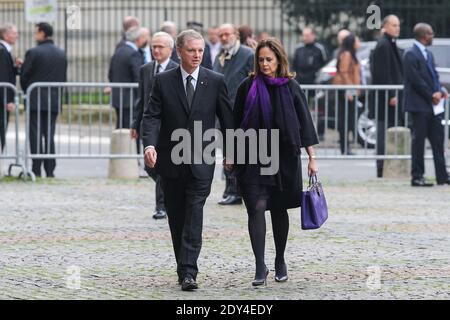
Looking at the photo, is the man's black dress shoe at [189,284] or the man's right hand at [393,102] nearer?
the man's black dress shoe at [189,284]

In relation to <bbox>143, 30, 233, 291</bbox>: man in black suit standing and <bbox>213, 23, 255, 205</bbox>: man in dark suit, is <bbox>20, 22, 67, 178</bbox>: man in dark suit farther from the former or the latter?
<bbox>143, 30, 233, 291</bbox>: man in black suit standing

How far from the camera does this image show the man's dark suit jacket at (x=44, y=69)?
1670 cm

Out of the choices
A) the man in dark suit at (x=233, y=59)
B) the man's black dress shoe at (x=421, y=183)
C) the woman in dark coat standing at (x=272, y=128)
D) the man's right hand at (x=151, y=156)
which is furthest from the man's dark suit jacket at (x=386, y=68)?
the man's right hand at (x=151, y=156)

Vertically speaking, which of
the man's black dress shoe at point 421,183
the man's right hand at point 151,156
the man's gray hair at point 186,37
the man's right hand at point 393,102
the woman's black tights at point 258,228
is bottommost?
the man's black dress shoe at point 421,183

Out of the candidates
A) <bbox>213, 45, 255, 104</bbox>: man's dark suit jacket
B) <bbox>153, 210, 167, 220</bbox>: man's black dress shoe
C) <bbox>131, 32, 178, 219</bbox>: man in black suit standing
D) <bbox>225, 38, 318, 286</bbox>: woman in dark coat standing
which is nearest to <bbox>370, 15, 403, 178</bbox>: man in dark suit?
<bbox>213, 45, 255, 104</bbox>: man's dark suit jacket

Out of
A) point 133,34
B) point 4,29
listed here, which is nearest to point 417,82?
point 133,34

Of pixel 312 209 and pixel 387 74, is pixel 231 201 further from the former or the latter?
pixel 312 209

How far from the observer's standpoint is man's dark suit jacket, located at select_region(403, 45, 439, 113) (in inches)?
607

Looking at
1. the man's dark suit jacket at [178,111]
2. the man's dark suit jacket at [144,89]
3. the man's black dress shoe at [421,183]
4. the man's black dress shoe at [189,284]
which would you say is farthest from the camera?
the man's black dress shoe at [421,183]

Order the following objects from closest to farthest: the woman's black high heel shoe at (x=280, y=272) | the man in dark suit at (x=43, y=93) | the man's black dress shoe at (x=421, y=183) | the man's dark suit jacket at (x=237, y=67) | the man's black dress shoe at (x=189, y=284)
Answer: the man's black dress shoe at (x=189, y=284) < the woman's black high heel shoe at (x=280, y=272) < the man's dark suit jacket at (x=237, y=67) < the man's black dress shoe at (x=421, y=183) < the man in dark suit at (x=43, y=93)

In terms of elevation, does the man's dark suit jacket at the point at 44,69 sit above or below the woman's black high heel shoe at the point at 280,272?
above

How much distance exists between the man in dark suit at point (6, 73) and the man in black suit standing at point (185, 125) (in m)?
7.37

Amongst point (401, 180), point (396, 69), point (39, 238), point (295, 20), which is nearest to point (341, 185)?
point (401, 180)

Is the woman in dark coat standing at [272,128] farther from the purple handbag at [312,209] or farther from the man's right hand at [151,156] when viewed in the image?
the man's right hand at [151,156]
